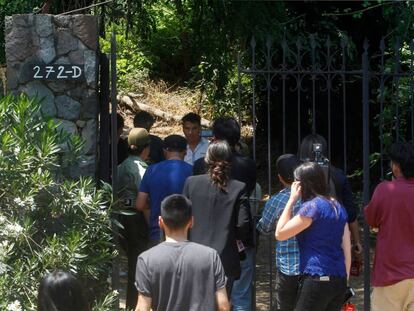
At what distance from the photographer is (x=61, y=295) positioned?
144 inches

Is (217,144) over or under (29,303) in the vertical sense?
over

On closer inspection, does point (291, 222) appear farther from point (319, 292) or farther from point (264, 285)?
point (264, 285)

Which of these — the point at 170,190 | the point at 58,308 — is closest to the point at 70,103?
the point at 170,190

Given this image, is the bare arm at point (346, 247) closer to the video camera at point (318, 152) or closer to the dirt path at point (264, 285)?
the video camera at point (318, 152)

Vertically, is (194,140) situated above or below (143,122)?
below

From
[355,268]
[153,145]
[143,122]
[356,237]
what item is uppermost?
[143,122]

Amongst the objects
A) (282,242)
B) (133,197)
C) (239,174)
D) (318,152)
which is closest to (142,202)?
(133,197)

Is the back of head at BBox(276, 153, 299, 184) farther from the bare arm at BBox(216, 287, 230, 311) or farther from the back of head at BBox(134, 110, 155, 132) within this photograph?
the back of head at BBox(134, 110, 155, 132)

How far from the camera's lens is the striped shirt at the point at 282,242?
19.7 feet

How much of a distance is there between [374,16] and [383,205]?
7.67 meters

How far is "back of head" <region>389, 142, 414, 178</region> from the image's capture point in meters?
6.30

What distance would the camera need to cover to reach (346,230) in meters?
5.89

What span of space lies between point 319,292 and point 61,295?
2514mm

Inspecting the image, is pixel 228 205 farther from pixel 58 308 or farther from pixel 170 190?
pixel 58 308
